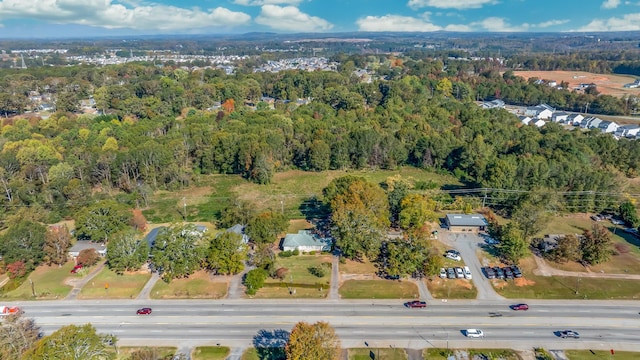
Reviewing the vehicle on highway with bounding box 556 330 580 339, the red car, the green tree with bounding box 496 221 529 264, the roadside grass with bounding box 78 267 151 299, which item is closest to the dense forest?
the green tree with bounding box 496 221 529 264

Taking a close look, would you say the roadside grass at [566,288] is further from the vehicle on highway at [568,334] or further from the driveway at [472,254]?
the vehicle on highway at [568,334]

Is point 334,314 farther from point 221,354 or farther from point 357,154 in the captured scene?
point 357,154

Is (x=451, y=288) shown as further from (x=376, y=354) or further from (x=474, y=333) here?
(x=376, y=354)

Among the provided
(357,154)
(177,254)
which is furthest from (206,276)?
(357,154)

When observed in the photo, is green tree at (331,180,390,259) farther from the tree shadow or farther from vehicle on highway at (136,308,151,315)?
vehicle on highway at (136,308,151,315)

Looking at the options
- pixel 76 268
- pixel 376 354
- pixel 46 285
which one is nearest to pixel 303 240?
pixel 376 354

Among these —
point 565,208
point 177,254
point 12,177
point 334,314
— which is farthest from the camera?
point 12,177
